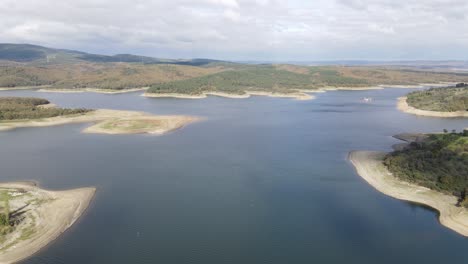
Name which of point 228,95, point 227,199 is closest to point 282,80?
point 228,95

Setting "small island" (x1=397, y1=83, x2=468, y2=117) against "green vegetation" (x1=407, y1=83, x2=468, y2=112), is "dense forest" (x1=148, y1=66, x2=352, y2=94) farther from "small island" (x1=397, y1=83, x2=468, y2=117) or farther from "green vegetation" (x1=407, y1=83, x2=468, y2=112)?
"small island" (x1=397, y1=83, x2=468, y2=117)

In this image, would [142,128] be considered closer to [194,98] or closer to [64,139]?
[64,139]

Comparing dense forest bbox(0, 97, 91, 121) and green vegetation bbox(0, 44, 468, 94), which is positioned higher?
green vegetation bbox(0, 44, 468, 94)

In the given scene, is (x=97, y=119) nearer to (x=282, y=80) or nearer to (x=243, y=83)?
(x=243, y=83)

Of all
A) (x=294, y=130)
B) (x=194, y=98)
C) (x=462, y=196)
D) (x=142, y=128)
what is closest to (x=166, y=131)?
(x=142, y=128)

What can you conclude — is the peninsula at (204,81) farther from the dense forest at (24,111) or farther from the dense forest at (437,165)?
the dense forest at (437,165)

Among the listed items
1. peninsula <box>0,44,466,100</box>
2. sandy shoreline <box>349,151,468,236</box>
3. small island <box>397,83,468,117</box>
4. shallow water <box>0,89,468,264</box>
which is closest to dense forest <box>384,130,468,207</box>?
sandy shoreline <box>349,151,468,236</box>

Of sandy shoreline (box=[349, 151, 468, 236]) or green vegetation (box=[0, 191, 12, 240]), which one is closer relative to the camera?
green vegetation (box=[0, 191, 12, 240])
